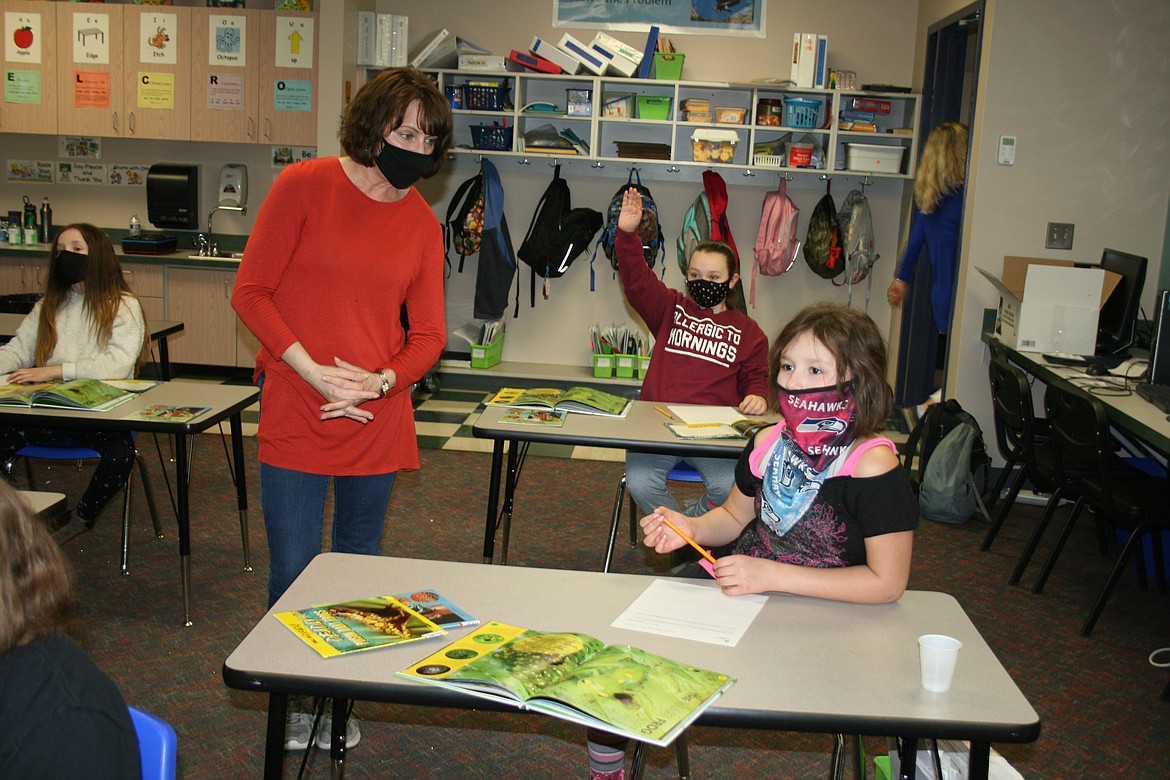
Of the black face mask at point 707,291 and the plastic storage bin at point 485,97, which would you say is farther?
the plastic storage bin at point 485,97

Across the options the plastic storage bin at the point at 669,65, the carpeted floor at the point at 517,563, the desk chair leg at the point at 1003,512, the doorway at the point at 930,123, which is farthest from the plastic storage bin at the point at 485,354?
the desk chair leg at the point at 1003,512

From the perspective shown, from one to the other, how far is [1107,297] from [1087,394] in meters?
1.24

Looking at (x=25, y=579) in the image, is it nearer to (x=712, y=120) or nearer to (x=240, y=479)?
(x=240, y=479)

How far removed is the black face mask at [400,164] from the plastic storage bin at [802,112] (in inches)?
170

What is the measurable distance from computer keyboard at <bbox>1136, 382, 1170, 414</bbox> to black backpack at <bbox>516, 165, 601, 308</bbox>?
340 cm

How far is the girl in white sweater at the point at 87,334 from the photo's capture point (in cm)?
350

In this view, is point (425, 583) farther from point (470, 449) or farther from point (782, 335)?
point (470, 449)

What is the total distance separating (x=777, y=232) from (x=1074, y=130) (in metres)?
1.92

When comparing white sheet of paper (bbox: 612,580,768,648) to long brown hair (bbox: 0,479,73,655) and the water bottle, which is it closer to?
long brown hair (bbox: 0,479,73,655)

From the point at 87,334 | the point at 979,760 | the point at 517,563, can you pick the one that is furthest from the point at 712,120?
the point at 979,760

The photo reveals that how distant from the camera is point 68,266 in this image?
3.55 m

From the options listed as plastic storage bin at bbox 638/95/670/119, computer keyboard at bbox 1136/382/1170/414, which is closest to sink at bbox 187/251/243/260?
plastic storage bin at bbox 638/95/670/119

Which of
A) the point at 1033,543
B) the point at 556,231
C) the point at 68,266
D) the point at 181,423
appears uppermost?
the point at 556,231

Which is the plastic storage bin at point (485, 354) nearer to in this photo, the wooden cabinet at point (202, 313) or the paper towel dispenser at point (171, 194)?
the wooden cabinet at point (202, 313)
